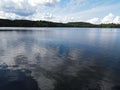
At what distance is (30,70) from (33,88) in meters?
6.68

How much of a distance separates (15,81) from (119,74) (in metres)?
13.3

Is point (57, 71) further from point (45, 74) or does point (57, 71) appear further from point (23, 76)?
point (23, 76)

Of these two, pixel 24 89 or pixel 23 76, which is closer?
pixel 24 89

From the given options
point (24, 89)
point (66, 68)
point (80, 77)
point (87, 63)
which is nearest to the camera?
point (24, 89)

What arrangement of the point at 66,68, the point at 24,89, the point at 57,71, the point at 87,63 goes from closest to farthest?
the point at 24,89 → the point at 57,71 → the point at 66,68 → the point at 87,63

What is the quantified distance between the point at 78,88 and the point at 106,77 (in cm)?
538

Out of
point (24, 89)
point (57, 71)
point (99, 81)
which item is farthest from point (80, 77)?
point (24, 89)

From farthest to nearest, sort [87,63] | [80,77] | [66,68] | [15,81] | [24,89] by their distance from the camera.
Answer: [87,63], [66,68], [80,77], [15,81], [24,89]

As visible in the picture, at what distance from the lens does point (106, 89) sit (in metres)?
15.9

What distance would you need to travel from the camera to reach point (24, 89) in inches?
623

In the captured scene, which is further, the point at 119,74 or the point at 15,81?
the point at 119,74

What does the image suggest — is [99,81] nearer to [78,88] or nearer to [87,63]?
[78,88]

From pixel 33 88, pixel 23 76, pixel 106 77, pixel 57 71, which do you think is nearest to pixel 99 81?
pixel 106 77

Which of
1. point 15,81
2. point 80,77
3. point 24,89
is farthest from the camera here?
point 80,77
